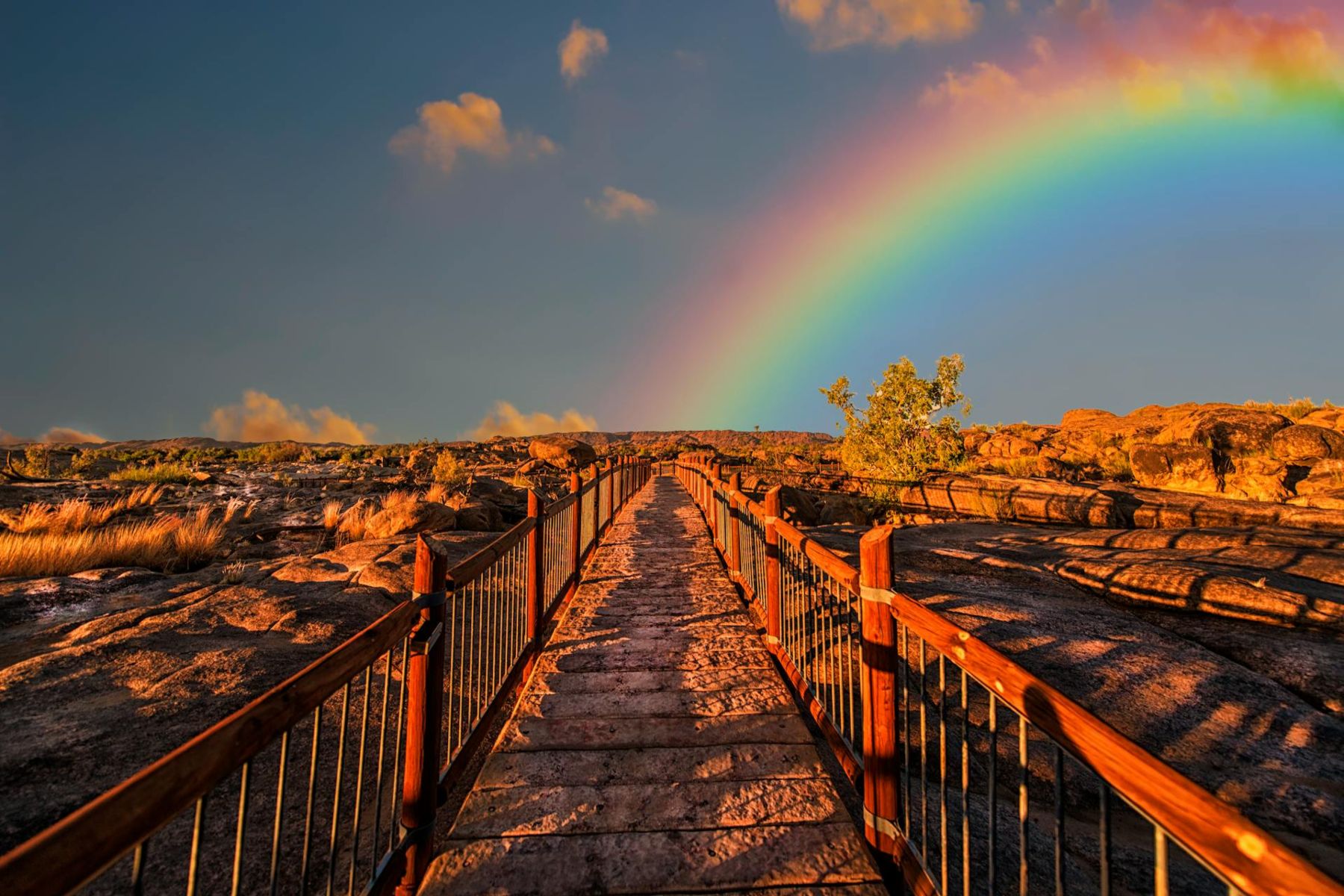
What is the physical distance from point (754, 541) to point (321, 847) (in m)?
4.59

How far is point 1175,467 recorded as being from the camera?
761 inches

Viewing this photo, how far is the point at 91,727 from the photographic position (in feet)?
12.3

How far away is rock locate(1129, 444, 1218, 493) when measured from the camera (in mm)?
18691

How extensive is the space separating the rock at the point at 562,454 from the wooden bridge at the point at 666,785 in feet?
109

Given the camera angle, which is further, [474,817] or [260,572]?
[260,572]

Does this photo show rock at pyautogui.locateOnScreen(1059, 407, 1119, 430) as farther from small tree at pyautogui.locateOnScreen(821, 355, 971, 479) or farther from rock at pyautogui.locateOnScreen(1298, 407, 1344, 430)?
small tree at pyautogui.locateOnScreen(821, 355, 971, 479)

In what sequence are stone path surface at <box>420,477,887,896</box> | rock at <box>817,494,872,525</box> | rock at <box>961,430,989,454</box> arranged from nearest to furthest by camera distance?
stone path surface at <box>420,477,887,896</box>
rock at <box>817,494,872,525</box>
rock at <box>961,430,989,454</box>

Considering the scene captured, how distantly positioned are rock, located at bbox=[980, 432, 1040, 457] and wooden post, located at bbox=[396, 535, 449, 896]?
131 ft

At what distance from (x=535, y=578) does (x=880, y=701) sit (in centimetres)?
355

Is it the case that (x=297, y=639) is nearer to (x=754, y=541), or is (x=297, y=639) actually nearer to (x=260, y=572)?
(x=260, y=572)

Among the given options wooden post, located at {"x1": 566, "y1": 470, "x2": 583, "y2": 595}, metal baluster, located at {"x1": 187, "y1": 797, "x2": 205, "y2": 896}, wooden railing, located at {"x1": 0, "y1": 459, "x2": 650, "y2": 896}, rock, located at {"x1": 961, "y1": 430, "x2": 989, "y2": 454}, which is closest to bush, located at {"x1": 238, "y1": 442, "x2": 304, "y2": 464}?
wooden post, located at {"x1": 566, "y1": 470, "x2": 583, "y2": 595}

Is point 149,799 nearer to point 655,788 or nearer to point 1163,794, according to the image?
point 1163,794

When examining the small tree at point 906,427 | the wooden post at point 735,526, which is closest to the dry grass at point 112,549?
the wooden post at point 735,526

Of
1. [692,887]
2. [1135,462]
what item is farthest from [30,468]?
[1135,462]
